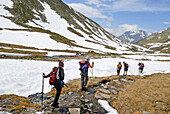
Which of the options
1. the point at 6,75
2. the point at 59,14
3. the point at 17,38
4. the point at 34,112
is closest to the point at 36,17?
the point at 59,14

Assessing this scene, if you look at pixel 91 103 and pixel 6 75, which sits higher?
pixel 6 75

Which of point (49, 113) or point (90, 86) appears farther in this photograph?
point (90, 86)

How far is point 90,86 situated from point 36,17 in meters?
133

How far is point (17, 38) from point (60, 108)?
6864 centimetres

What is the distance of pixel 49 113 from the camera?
6.98 meters

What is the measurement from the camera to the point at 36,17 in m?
125

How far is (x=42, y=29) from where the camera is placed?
10512 centimetres

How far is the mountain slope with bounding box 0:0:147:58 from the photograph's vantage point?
6644cm

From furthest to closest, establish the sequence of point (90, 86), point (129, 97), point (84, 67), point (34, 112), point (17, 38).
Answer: point (17, 38), point (90, 86), point (84, 67), point (129, 97), point (34, 112)

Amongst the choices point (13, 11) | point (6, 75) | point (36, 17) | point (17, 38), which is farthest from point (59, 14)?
point (6, 75)

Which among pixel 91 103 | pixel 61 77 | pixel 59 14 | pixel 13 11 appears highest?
pixel 59 14

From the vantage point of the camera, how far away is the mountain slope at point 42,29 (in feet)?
218

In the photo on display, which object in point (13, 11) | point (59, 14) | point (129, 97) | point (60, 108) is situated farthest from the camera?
point (59, 14)

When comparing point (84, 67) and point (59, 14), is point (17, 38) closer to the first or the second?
point (84, 67)
